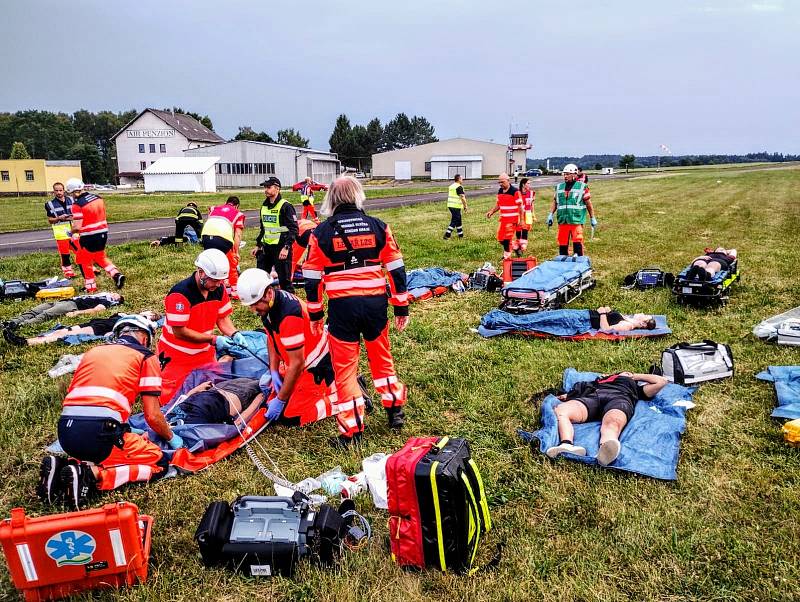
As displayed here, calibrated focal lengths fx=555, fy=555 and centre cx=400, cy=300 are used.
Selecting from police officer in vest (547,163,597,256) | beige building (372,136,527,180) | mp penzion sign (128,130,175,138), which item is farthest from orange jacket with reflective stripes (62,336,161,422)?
mp penzion sign (128,130,175,138)

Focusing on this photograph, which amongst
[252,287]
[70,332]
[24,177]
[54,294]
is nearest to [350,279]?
[252,287]

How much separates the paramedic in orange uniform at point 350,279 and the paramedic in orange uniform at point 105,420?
55.8 inches

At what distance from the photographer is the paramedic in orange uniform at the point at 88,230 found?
391 inches

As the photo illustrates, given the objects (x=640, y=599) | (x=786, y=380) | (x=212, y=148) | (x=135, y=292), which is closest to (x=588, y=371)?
(x=786, y=380)

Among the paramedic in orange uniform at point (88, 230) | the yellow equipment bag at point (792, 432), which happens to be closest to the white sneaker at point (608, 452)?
the yellow equipment bag at point (792, 432)

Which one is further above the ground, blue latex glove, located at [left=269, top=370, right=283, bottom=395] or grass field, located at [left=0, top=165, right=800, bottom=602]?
blue latex glove, located at [left=269, top=370, right=283, bottom=395]

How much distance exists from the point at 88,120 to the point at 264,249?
120 metres

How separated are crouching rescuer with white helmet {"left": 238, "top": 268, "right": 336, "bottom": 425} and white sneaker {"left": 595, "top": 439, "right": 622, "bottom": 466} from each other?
7.99 ft

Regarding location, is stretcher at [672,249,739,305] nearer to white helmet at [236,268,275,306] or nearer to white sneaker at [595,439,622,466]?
white sneaker at [595,439,622,466]

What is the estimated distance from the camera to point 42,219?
24281mm

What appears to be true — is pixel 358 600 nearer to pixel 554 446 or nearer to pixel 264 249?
pixel 554 446

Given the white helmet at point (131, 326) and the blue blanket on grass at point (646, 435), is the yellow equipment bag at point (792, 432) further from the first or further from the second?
the white helmet at point (131, 326)

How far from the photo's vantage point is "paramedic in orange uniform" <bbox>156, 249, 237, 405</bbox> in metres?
5.38

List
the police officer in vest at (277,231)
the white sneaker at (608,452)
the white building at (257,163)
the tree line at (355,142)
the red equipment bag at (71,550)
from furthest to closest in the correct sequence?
1. the tree line at (355,142)
2. the white building at (257,163)
3. the police officer in vest at (277,231)
4. the white sneaker at (608,452)
5. the red equipment bag at (71,550)
